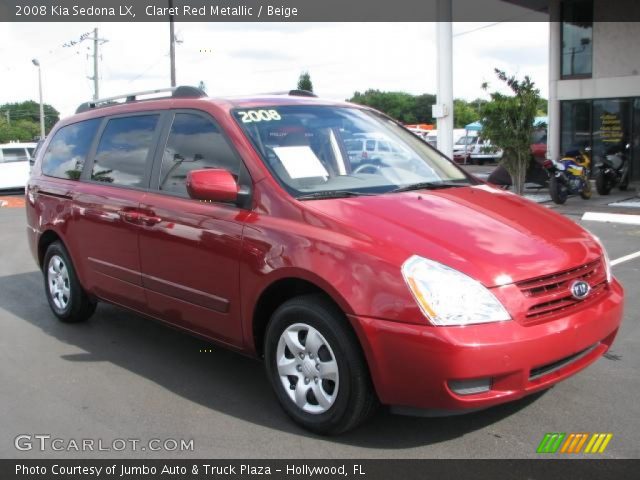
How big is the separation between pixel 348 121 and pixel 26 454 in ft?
9.33

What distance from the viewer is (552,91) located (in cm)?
1825

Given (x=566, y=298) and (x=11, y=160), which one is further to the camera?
(x=11, y=160)

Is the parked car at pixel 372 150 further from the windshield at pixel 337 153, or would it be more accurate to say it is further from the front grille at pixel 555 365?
the front grille at pixel 555 365

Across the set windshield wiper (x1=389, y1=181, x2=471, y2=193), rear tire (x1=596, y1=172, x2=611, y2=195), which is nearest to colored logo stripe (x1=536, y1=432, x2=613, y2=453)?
windshield wiper (x1=389, y1=181, x2=471, y2=193)

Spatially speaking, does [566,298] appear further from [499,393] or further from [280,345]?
[280,345]

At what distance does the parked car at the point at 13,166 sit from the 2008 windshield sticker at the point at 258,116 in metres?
20.6

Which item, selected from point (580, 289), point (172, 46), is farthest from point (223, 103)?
point (172, 46)

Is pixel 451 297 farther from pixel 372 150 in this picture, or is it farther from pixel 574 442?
pixel 372 150

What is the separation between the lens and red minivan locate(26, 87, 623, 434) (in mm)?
3166

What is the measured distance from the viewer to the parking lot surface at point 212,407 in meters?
3.50

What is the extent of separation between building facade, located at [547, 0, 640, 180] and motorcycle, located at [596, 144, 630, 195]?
0.43 metres

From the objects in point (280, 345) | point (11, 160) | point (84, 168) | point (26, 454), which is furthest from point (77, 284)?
point (11, 160)

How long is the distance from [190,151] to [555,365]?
8.57ft

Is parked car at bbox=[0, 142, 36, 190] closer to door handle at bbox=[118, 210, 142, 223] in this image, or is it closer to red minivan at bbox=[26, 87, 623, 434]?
red minivan at bbox=[26, 87, 623, 434]
